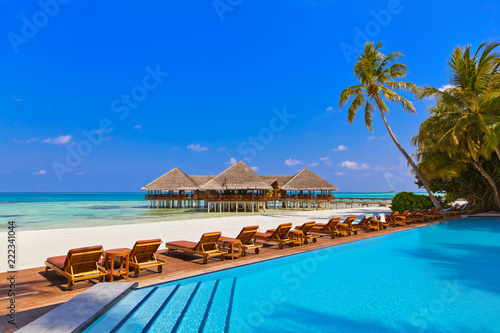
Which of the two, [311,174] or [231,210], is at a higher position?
[311,174]

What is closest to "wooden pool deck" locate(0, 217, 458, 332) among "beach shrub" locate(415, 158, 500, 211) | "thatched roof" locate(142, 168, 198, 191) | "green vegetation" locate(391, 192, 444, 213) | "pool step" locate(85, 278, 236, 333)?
"pool step" locate(85, 278, 236, 333)

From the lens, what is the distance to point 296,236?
9281mm

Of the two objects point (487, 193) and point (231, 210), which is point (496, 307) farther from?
point (231, 210)

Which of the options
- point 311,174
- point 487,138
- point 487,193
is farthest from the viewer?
point 311,174

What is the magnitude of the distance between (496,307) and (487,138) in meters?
13.7

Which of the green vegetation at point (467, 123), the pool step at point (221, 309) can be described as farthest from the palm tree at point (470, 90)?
the pool step at point (221, 309)


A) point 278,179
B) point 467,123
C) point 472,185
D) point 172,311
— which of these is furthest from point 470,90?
point 278,179

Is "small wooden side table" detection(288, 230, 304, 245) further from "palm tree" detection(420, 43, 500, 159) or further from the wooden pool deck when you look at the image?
"palm tree" detection(420, 43, 500, 159)

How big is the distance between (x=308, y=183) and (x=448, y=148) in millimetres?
21524

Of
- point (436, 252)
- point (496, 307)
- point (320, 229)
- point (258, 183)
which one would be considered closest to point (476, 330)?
point (496, 307)

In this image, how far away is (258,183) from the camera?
32844mm

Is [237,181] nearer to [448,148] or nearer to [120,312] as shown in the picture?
[448,148]

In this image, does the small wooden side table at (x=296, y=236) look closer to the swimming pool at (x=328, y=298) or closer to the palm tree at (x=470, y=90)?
the swimming pool at (x=328, y=298)

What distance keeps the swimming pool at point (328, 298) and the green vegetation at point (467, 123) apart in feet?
35.3
